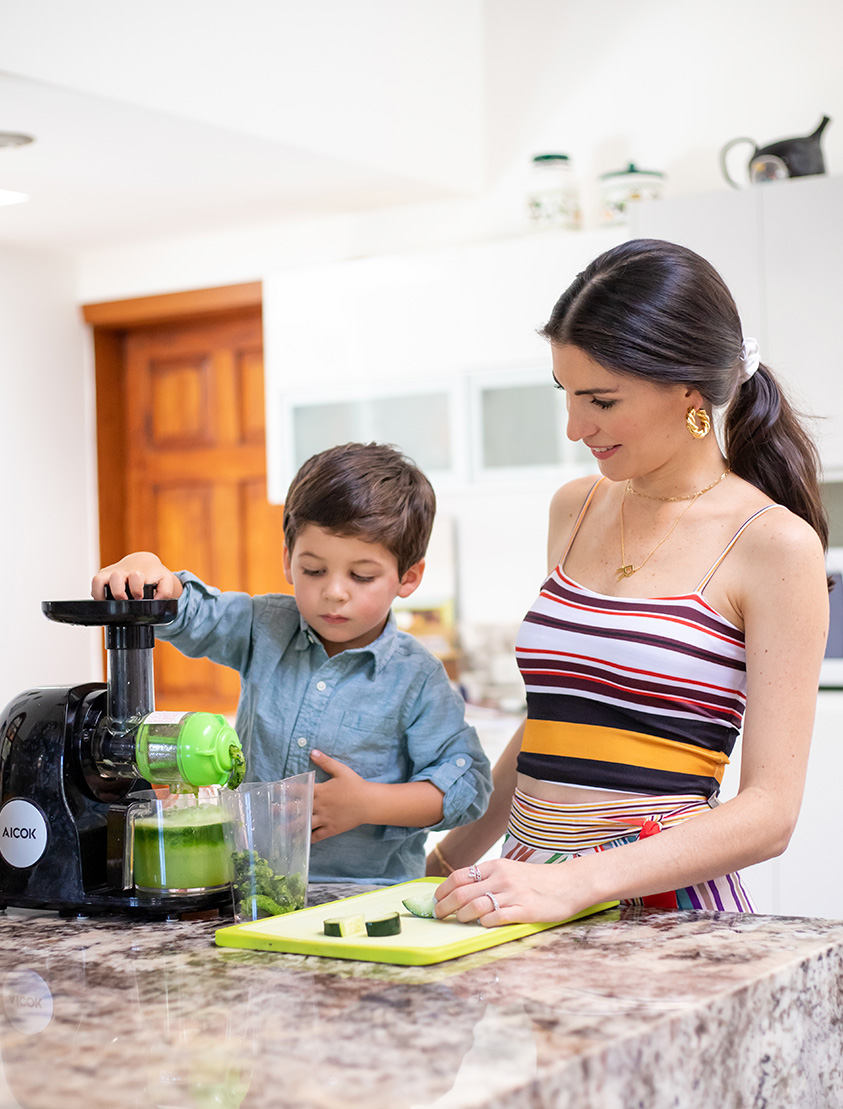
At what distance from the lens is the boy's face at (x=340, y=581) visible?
54.7 inches

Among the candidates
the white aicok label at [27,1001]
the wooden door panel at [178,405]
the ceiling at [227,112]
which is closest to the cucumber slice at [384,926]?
the white aicok label at [27,1001]

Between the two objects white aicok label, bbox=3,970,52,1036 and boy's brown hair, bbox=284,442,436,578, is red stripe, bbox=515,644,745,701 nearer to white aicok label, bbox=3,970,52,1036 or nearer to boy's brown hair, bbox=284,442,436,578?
boy's brown hair, bbox=284,442,436,578

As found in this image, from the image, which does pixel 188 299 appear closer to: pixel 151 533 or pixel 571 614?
pixel 151 533

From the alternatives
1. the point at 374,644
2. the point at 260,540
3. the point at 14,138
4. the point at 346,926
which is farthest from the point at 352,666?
the point at 260,540

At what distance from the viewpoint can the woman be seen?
116cm

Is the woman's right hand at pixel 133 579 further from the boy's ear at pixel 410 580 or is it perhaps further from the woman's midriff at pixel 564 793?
the woman's midriff at pixel 564 793

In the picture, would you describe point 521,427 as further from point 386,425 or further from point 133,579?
point 133,579

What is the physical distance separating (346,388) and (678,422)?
2499mm

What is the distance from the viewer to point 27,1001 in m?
0.85

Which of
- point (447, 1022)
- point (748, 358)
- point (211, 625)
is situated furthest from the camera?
point (211, 625)

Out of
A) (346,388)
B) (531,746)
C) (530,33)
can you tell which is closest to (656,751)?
(531,746)

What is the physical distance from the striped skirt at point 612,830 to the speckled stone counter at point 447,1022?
151 millimetres

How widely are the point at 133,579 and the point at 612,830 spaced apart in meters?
0.53

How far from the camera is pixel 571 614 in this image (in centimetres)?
131
